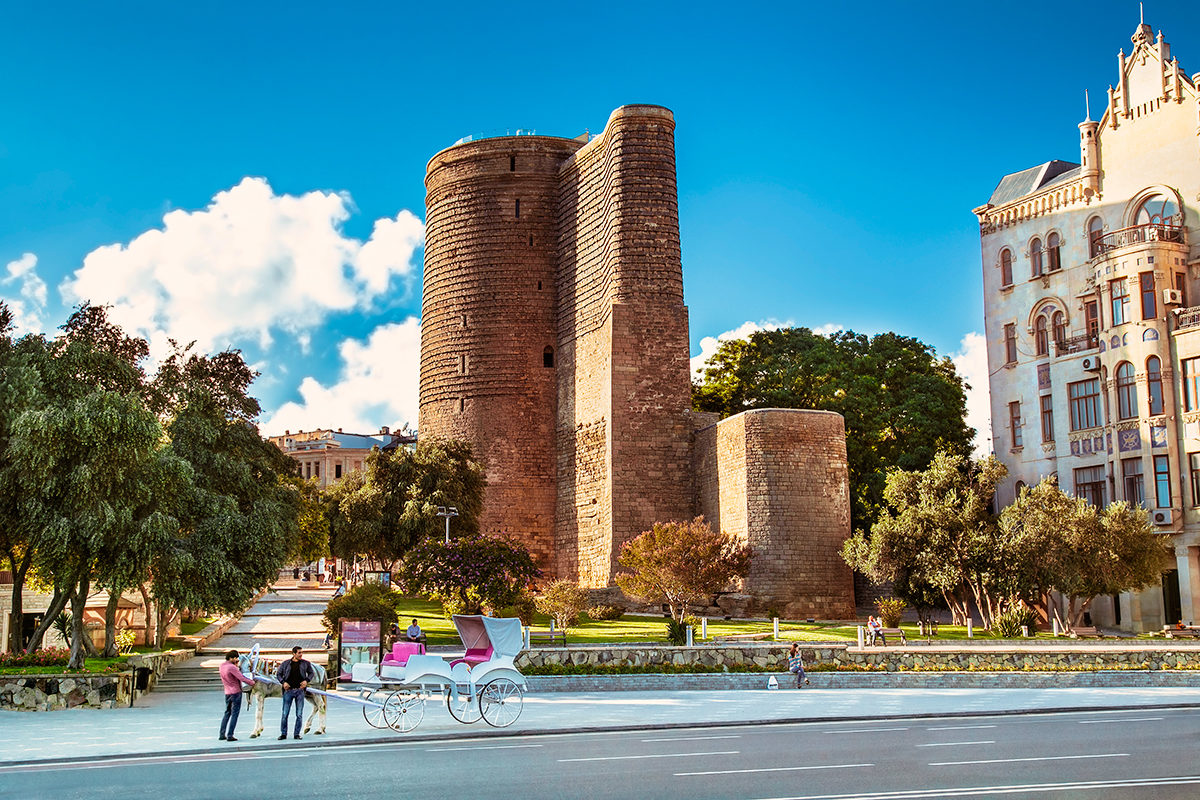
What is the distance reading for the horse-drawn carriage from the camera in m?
13.9

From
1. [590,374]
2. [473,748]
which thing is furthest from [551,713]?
[590,374]

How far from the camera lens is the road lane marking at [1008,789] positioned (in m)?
8.66

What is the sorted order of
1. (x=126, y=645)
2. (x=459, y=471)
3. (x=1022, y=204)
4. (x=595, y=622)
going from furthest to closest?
(x=459, y=471) < (x=1022, y=204) < (x=595, y=622) < (x=126, y=645)

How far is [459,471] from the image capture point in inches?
1649

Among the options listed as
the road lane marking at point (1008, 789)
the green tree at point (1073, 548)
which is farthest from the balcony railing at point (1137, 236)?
the road lane marking at point (1008, 789)

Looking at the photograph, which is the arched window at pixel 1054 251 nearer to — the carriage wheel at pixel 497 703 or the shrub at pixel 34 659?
the carriage wheel at pixel 497 703

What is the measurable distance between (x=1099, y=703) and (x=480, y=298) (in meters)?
32.3

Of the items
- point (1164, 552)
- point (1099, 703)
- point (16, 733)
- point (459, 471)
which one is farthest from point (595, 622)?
Result: point (16, 733)

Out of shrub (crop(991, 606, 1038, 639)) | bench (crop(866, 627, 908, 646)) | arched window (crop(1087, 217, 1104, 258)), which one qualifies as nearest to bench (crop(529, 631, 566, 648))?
bench (crop(866, 627, 908, 646))

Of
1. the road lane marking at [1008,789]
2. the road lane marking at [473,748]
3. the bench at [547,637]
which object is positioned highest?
the bench at [547,637]

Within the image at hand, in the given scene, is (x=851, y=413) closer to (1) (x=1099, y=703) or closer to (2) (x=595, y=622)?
(2) (x=595, y=622)

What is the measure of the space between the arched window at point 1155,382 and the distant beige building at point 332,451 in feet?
233

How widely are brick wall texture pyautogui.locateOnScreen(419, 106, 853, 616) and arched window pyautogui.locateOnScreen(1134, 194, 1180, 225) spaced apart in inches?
426

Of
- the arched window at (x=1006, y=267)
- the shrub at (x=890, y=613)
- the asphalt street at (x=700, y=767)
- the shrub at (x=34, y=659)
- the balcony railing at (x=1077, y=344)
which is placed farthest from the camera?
the arched window at (x=1006, y=267)
